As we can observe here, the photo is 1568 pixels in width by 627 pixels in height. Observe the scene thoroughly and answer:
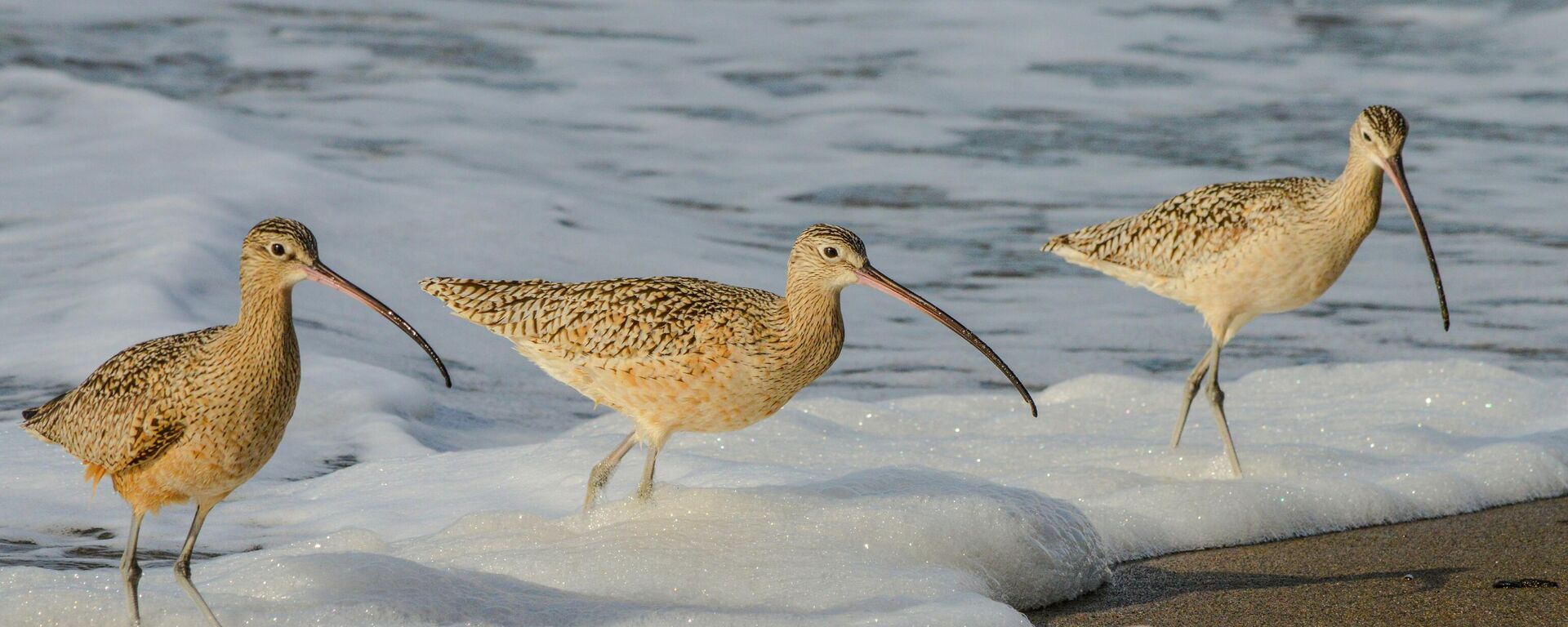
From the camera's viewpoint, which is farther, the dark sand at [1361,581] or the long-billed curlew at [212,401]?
the dark sand at [1361,581]

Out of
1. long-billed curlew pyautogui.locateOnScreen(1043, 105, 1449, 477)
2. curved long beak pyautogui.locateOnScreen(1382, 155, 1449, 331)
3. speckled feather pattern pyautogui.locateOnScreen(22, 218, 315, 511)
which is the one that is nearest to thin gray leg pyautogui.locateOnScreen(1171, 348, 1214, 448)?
long-billed curlew pyautogui.locateOnScreen(1043, 105, 1449, 477)

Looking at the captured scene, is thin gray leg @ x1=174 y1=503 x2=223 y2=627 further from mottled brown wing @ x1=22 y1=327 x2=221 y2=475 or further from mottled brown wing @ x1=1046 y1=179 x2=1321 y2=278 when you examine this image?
mottled brown wing @ x1=1046 y1=179 x2=1321 y2=278

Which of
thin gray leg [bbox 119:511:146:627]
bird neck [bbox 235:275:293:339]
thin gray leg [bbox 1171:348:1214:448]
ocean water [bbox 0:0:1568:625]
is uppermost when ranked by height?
bird neck [bbox 235:275:293:339]

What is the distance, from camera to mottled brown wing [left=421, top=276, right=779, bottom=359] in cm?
514

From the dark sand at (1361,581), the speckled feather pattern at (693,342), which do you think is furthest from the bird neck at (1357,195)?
the speckled feather pattern at (693,342)

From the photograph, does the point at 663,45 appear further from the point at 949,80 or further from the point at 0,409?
the point at 0,409

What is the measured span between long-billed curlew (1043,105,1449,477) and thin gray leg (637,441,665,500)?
7.02 ft

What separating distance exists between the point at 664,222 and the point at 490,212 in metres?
1.15

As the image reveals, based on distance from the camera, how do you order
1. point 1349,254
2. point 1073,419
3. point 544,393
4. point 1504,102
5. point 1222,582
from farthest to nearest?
1. point 1504,102
2. point 544,393
3. point 1073,419
4. point 1349,254
5. point 1222,582

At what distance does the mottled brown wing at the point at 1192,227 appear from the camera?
659 cm

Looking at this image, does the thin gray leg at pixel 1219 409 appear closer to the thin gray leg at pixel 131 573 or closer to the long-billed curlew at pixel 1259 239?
the long-billed curlew at pixel 1259 239

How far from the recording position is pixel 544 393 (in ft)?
26.2

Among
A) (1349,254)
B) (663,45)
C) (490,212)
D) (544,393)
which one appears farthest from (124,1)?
(1349,254)

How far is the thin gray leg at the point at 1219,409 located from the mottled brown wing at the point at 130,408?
3546 millimetres
